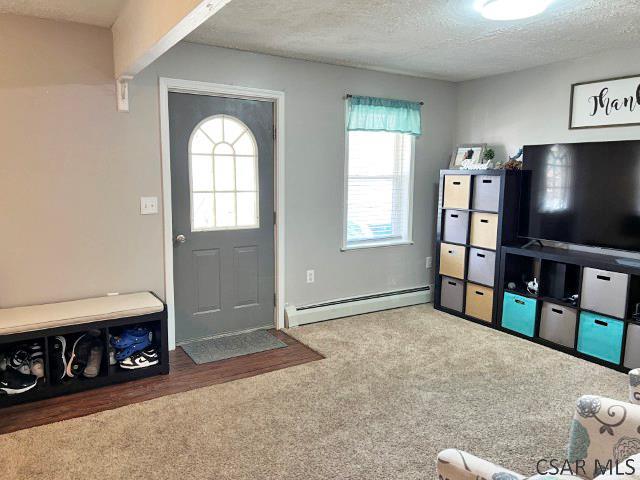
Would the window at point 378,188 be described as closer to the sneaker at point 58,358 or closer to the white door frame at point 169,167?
the white door frame at point 169,167

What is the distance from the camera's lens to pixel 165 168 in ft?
11.3

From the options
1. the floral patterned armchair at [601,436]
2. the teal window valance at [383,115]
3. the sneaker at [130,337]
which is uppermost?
the teal window valance at [383,115]

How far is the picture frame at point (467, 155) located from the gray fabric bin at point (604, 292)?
1527mm

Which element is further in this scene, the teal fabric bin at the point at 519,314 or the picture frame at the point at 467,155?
the picture frame at the point at 467,155

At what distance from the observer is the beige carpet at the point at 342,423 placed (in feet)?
7.31

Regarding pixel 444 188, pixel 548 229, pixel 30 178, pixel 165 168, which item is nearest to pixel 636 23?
pixel 548 229

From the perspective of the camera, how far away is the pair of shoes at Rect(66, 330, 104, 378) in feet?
9.75

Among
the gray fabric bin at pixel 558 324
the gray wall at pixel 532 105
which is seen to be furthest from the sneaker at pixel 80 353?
the gray wall at pixel 532 105

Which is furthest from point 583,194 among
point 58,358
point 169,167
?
point 58,358

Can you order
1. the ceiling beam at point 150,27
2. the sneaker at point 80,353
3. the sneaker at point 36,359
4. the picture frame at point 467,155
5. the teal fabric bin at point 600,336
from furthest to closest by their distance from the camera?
the picture frame at point 467,155 → the teal fabric bin at point 600,336 → the sneaker at point 80,353 → the sneaker at point 36,359 → the ceiling beam at point 150,27

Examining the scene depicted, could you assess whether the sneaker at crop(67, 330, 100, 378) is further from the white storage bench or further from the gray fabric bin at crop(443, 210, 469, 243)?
the gray fabric bin at crop(443, 210, 469, 243)

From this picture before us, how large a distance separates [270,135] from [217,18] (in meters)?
1.15

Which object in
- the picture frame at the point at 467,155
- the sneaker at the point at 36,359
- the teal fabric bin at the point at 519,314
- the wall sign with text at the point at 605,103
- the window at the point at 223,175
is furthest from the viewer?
the picture frame at the point at 467,155

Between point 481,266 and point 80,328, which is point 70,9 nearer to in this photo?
point 80,328
